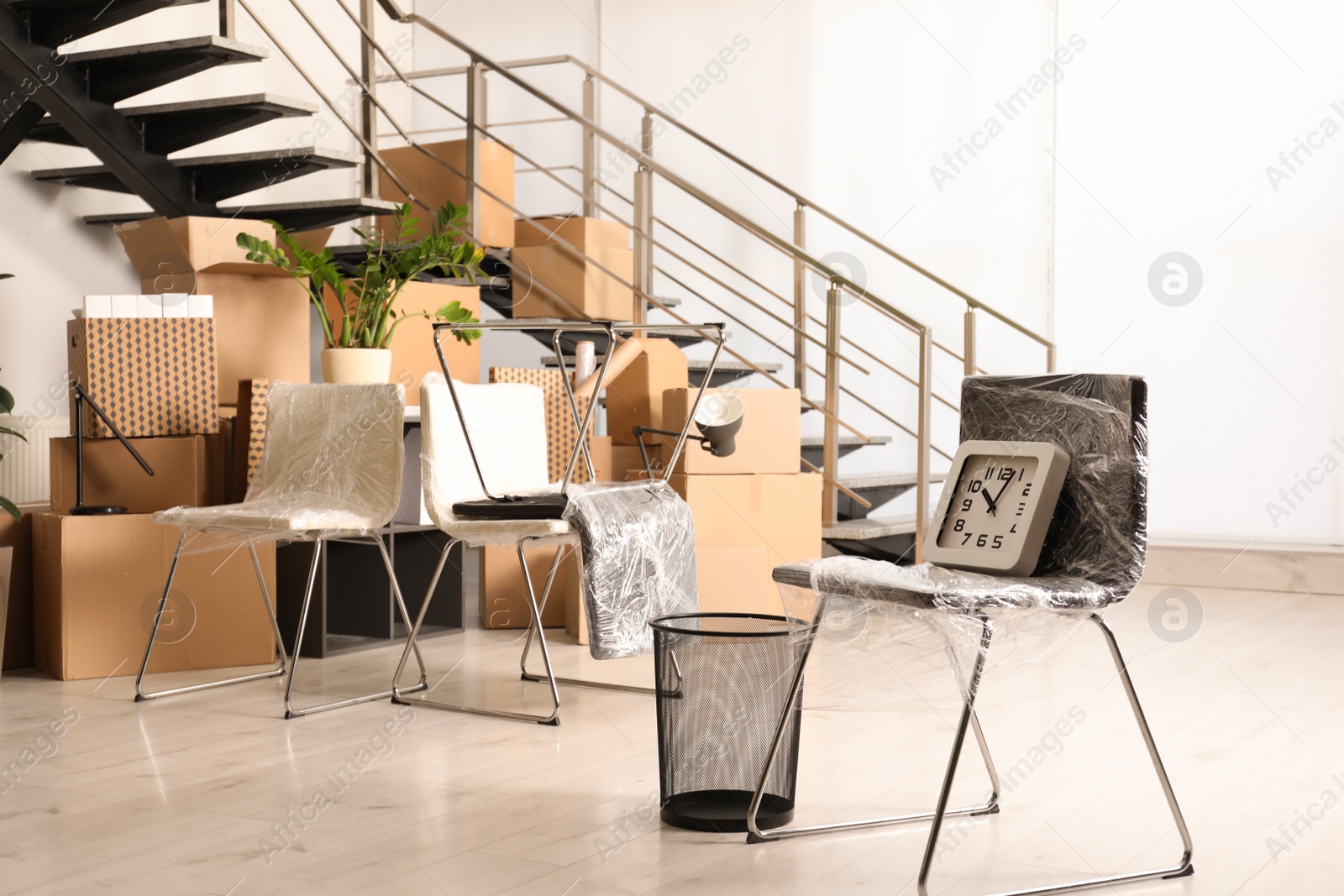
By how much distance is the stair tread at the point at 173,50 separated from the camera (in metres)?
3.53

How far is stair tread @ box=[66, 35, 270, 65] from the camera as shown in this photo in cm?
353

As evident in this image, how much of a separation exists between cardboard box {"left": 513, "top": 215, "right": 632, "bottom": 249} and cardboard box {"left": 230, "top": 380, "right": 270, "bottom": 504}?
1468 millimetres

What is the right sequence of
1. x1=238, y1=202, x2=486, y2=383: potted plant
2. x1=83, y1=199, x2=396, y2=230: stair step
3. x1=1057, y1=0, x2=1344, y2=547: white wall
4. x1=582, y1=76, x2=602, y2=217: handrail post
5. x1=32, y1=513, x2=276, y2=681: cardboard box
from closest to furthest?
x1=32, y1=513, x2=276, y2=681: cardboard box
x1=238, y1=202, x2=486, y2=383: potted plant
x1=83, y1=199, x2=396, y2=230: stair step
x1=1057, y1=0, x2=1344, y2=547: white wall
x1=582, y1=76, x2=602, y2=217: handrail post

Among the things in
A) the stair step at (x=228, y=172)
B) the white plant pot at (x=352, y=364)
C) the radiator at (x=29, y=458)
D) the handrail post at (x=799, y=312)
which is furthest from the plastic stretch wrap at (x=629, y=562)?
the radiator at (x=29, y=458)

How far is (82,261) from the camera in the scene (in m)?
4.35

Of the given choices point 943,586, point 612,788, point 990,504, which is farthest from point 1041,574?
point 612,788

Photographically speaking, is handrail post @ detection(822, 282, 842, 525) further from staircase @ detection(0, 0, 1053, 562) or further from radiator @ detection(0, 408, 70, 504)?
radiator @ detection(0, 408, 70, 504)

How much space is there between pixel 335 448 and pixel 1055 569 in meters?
1.79

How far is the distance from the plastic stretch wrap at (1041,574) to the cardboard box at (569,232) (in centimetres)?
283

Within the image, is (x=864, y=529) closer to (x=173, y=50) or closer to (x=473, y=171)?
(x=473, y=171)

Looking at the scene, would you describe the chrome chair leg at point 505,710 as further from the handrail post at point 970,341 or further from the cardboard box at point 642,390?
the handrail post at point 970,341

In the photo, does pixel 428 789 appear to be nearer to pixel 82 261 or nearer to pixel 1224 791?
pixel 1224 791

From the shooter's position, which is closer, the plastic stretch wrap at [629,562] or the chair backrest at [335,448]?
the plastic stretch wrap at [629,562]

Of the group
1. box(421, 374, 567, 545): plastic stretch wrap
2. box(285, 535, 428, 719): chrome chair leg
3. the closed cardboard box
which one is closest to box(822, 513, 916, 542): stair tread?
box(421, 374, 567, 545): plastic stretch wrap
